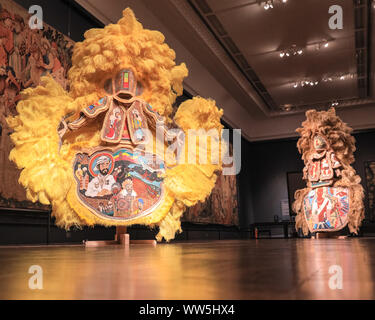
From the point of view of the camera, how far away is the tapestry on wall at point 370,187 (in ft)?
42.4

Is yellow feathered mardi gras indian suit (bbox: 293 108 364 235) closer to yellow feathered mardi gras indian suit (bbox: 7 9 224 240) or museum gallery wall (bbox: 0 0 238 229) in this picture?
yellow feathered mardi gras indian suit (bbox: 7 9 224 240)

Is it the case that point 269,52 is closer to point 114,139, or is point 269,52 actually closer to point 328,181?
point 328,181

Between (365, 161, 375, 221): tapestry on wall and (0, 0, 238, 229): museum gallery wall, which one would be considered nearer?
(0, 0, 238, 229): museum gallery wall

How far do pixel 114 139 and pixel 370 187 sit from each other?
40.9ft

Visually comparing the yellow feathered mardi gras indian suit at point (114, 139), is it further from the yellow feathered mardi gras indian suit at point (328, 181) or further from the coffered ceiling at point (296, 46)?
the coffered ceiling at point (296, 46)

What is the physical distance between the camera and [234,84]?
1178cm

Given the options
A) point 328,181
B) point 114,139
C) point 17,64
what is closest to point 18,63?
point 17,64

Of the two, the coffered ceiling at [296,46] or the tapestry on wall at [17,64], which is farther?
the coffered ceiling at [296,46]

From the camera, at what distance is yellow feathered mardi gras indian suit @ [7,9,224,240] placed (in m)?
2.56

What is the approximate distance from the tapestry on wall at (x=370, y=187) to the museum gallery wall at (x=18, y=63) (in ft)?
36.8

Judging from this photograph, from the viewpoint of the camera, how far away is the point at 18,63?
450cm

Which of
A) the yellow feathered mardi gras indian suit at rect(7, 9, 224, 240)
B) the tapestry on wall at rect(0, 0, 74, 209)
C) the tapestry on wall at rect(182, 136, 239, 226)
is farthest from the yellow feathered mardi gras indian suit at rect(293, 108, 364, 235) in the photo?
the tapestry on wall at rect(0, 0, 74, 209)

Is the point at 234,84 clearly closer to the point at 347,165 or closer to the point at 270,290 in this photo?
the point at 347,165

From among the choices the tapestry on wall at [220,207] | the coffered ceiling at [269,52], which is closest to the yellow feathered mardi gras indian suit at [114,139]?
the coffered ceiling at [269,52]
